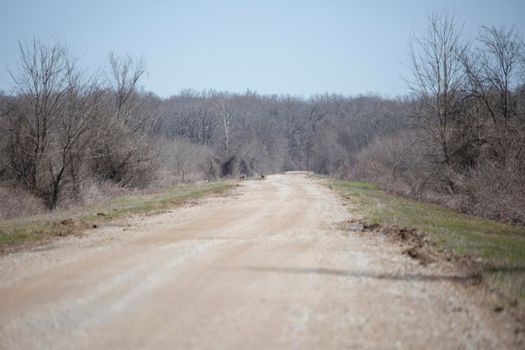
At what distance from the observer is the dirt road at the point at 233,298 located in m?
4.00

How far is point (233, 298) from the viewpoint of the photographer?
5.02m

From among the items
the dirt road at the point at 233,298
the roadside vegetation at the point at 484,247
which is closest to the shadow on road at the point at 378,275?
the dirt road at the point at 233,298

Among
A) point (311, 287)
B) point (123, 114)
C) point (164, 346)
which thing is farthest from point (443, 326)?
point (123, 114)

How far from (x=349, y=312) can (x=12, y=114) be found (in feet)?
76.9

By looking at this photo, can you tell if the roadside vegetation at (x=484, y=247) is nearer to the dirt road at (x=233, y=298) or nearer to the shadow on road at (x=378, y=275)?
the shadow on road at (x=378, y=275)

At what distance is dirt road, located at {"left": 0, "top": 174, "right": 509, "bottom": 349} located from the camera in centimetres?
400

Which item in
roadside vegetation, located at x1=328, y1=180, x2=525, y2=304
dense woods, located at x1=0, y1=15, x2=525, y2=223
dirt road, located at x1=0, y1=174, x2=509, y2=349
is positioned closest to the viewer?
dirt road, located at x1=0, y1=174, x2=509, y2=349

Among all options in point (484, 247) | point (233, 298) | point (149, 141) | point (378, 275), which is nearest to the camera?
point (233, 298)

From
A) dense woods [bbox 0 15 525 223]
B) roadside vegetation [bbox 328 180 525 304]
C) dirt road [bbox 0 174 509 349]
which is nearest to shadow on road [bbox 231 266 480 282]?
dirt road [bbox 0 174 509 349]

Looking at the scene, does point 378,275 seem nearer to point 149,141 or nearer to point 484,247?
point 484,247

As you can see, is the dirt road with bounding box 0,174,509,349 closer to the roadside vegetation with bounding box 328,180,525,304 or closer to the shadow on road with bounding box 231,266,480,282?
the shadow on road with bounding box 231,266,480,282

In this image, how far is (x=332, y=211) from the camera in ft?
44.3

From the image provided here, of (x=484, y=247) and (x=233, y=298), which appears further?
(x=484, y=247)

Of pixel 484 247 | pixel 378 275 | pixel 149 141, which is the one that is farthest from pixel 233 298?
pixel 149 141
